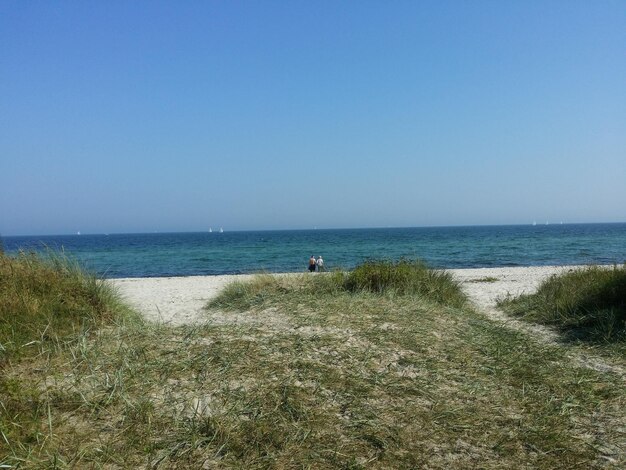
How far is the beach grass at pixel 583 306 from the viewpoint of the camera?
347 inches

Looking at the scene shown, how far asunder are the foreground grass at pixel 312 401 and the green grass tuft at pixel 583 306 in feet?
8.38

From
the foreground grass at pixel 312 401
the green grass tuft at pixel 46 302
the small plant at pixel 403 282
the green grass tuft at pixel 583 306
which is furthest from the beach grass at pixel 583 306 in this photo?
the green grass tuft at pixel 46 302

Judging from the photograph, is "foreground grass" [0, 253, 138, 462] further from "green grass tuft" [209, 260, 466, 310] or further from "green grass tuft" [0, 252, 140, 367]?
"green grass tuft" [209, 260, 466, 310]

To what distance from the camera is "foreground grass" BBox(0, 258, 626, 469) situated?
3953 mm

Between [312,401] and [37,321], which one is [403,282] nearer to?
[312,401]

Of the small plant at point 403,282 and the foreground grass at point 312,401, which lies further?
the small plant at point 403,282

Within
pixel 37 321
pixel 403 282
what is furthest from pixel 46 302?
pixel 403 282

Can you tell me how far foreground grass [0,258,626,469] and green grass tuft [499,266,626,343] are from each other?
255 centimetres

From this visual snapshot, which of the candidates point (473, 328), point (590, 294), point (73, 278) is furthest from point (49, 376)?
point (590, 294)

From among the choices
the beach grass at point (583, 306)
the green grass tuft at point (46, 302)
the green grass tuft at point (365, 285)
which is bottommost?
the beach grass at point (583, 306)

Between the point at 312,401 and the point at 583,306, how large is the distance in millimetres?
8164

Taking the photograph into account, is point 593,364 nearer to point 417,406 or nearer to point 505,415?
point 505,415

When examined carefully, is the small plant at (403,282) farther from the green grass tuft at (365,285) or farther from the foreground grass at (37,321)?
the foreground grass at (37,321)

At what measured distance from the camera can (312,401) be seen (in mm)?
4766
